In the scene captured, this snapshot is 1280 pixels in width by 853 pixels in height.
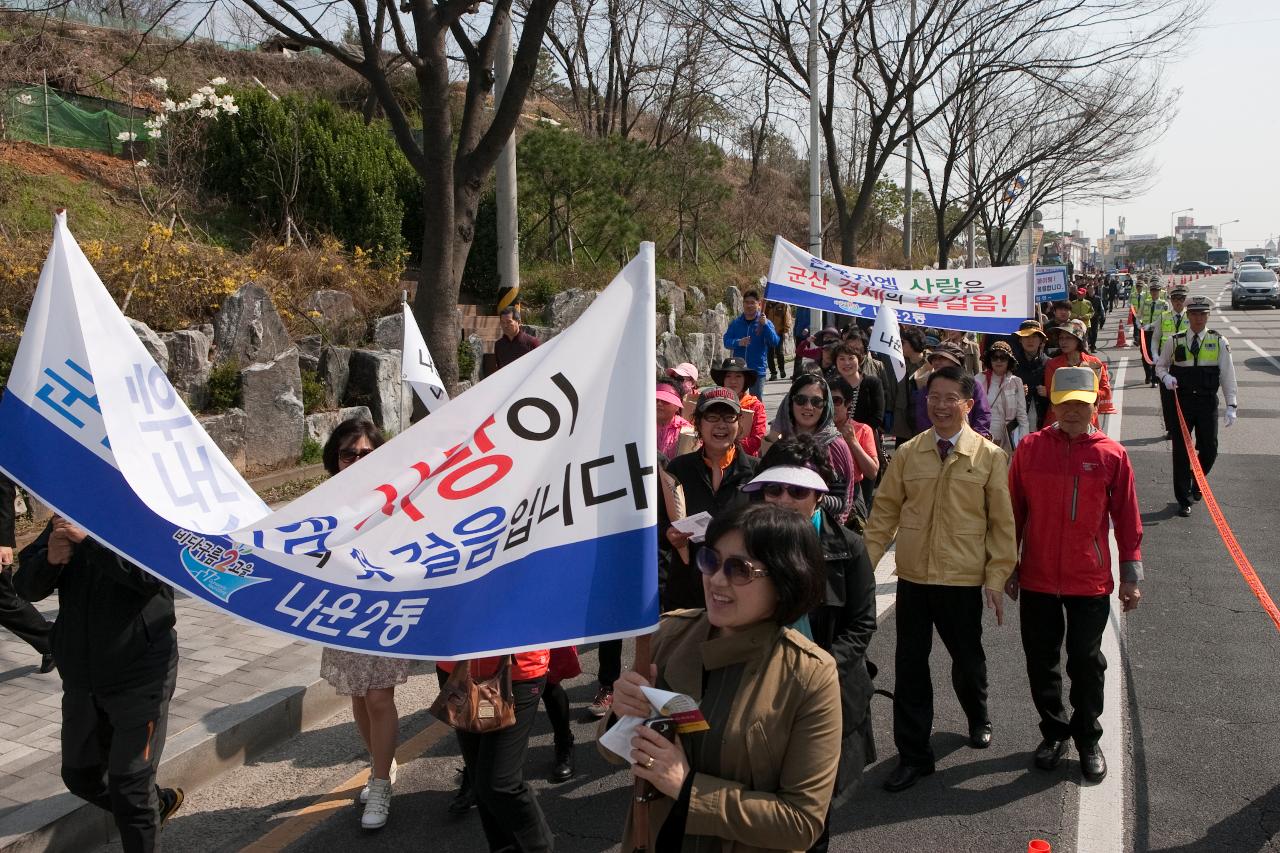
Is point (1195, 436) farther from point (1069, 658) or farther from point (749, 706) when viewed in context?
point (749, 706)

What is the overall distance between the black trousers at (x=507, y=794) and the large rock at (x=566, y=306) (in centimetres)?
1288

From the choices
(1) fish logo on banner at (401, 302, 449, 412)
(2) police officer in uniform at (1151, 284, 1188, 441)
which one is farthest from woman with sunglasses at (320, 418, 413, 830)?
(2) police officer in uniform at (1151, 284, 1188, 441)

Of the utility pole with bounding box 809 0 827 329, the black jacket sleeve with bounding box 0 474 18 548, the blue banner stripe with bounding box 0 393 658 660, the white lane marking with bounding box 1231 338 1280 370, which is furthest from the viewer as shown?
the white lane marking with bounding box 1231 338 1280 370

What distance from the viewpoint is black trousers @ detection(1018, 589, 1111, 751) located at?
4578mm

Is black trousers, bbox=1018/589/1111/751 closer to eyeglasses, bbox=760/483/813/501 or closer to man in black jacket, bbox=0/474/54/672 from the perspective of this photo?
eyeglasses, bbox=760/483/813/501

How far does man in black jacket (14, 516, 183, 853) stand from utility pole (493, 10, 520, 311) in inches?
339

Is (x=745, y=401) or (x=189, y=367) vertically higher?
(x=189, y=367)

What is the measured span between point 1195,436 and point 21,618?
32.4 ft

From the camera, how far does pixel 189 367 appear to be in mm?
9820

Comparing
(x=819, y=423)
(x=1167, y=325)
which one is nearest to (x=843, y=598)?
(x=819, y=423)

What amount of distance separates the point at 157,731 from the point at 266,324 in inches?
297

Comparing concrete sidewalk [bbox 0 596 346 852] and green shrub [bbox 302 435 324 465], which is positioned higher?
green shrub [bbox 302 435 324 465]

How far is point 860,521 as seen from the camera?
523 cm

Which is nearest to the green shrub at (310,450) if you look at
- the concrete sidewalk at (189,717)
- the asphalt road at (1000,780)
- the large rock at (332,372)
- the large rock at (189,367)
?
the large rock at (332,372)
